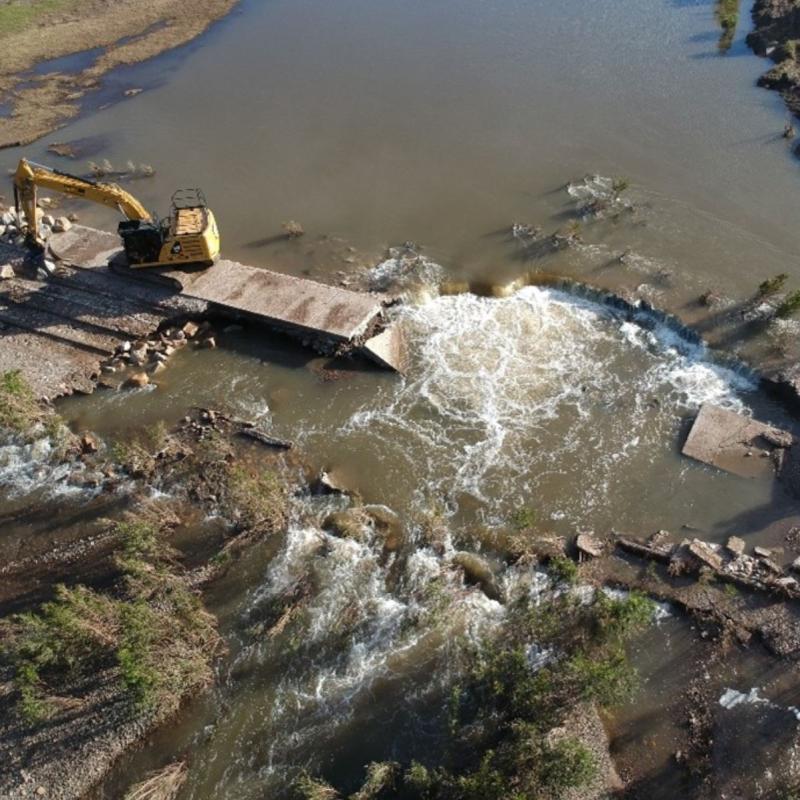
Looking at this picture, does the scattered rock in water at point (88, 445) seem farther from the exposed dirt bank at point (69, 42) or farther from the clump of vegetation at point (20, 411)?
the exposed dirt bank at point (69, 42)

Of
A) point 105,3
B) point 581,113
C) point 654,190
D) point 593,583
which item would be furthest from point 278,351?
point 105,3

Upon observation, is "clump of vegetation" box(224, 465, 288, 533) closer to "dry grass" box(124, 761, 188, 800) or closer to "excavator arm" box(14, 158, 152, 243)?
"dry grass" box(124, 761, 188, 800)

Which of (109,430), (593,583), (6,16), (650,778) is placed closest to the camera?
(650,778)

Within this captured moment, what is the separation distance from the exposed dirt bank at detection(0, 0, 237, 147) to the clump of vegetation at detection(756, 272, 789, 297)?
2679cm

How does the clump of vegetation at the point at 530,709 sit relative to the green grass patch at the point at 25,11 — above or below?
below

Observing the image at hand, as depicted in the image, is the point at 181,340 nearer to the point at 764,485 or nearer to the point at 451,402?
the point at 451,402

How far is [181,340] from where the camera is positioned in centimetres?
1788

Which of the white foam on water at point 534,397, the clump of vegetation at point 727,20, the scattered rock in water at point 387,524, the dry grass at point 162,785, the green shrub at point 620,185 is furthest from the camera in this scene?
the clump of vegetation at point 727,20

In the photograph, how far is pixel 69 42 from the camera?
33.1 m

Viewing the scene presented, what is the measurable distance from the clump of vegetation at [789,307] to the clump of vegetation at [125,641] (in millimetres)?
15285

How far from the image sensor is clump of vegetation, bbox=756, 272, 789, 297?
56.2 ft

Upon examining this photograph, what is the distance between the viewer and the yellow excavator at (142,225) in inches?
686

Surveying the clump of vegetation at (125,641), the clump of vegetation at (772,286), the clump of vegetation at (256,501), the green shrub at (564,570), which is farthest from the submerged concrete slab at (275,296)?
the clump of vegetation at (772,286)

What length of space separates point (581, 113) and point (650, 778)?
2269cm
